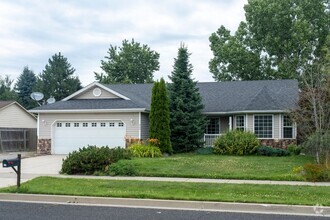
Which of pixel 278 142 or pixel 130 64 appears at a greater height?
pixel 130 64

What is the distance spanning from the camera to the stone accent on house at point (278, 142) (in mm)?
23328

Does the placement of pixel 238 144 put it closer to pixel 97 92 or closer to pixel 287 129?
pixel 287 129

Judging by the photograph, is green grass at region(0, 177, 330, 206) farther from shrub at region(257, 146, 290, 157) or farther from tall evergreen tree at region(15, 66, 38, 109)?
tall evergreen tree at region(15, 66, 38, 109)

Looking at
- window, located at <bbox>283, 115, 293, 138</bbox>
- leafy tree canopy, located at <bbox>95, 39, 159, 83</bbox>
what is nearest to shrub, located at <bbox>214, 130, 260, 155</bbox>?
window, located at <bbox>283, 115, 293, 138</bbox>

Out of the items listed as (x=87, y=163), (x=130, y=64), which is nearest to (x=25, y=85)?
(x=130, y=64)

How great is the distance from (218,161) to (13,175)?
328 inches

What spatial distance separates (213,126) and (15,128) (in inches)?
568

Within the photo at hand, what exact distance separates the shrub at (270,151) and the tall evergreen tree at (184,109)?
12.8 ft

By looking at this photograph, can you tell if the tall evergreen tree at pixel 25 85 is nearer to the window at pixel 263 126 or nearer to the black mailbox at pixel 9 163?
the window at pixel 263 126

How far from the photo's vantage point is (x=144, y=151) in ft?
66.8

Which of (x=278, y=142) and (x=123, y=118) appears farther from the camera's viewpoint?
(x=123, y=118)

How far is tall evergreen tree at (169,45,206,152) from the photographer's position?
23922 millimetres

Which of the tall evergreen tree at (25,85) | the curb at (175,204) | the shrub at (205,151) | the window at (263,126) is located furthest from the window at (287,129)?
the tall evergreen tree at (25,85)

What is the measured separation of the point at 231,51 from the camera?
39.8 m
